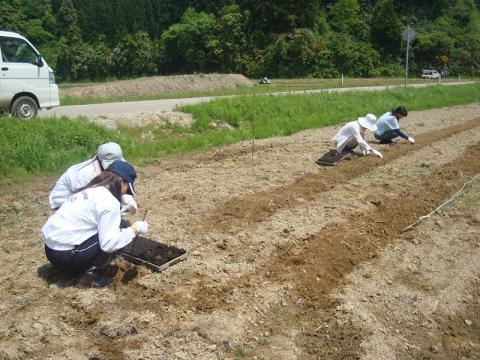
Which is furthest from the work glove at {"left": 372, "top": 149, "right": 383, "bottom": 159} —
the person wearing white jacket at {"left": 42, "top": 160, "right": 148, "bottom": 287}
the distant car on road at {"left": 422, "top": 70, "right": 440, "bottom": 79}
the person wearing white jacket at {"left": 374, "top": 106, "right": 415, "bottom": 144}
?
the distant car on road at {"left": 422, "top": 70, "right": 440, "bottom": 79}

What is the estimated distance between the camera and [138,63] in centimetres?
5041

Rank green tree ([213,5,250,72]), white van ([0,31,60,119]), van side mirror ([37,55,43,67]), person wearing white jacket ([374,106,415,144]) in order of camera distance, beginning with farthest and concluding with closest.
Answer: green tree ([213,5,250,72]) < van side mirror ([37,55,43,67]) < white van ([0,31,60,119]) < person wearing white jacket ([374,106,415,144])

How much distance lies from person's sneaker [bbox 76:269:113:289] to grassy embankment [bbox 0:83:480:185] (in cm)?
401

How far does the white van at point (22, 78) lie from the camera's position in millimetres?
9813

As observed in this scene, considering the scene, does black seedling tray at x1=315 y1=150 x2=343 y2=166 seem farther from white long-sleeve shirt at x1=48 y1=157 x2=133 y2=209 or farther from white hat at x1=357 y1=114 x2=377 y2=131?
white long-sleeve shirt at x1=48 y1=157 x2=133 y2=209

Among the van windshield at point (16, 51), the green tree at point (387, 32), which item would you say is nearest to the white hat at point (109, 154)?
the van windshield at point (16, 51)

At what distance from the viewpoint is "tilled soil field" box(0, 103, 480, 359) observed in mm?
3434

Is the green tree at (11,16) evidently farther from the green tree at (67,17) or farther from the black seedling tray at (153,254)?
the black seedling tray at (153,254)

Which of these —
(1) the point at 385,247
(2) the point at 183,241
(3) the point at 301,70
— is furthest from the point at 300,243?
(3) the point at 301,70

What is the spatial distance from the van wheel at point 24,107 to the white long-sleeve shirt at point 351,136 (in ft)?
21.5

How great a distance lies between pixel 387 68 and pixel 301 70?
8.36 m

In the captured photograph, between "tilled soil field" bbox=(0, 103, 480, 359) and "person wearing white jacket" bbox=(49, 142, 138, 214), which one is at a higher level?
"person wearing white jacket" bbox=(49, 142, 138, 214)

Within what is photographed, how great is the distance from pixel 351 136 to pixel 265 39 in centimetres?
4277

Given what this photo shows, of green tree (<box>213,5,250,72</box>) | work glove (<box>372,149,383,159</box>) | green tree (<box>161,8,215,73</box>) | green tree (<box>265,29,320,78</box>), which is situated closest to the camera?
work glove (<box>372,149,383,159</box>)
